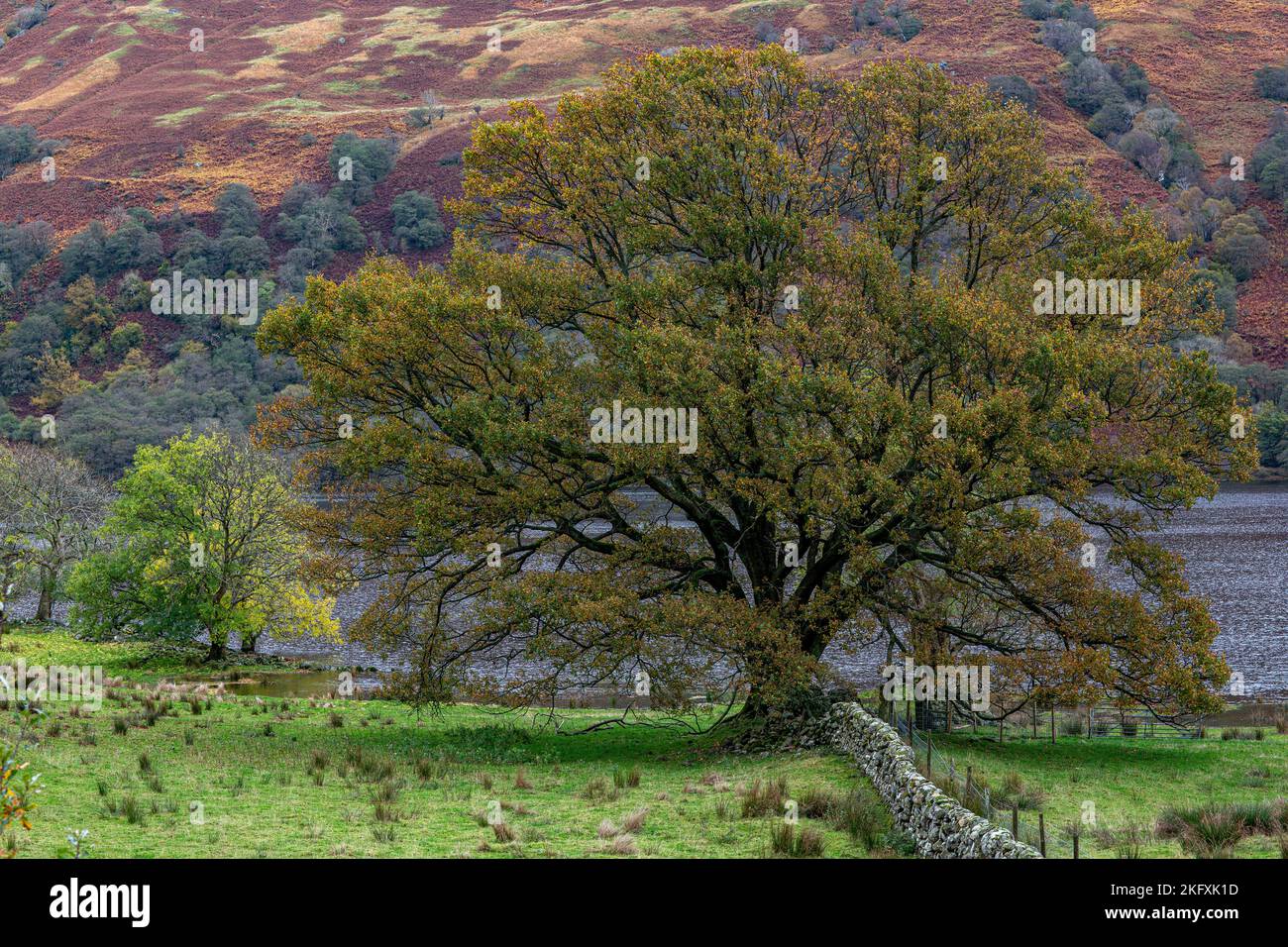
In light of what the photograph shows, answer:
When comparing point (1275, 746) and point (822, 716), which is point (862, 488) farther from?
point (1275, 746)

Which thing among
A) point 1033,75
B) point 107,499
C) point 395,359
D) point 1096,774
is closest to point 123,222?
point 107,499

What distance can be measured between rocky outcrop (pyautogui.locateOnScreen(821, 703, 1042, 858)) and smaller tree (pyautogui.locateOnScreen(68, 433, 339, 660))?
29076 mm

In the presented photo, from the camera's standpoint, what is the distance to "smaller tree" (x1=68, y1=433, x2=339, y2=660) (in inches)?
1788

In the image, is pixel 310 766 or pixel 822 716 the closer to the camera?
pixel 310 766

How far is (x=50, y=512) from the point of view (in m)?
56.2

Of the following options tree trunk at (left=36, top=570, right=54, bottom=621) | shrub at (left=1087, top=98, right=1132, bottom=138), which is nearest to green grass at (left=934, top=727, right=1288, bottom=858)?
tree trunk at (left=36, top=570, right=54, bottom=621)

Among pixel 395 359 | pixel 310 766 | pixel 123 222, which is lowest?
pixel 123 222

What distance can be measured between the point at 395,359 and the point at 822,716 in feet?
39.1

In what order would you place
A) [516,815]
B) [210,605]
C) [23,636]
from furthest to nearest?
1. [23,636]
2. [210,605]
3. [516,815]

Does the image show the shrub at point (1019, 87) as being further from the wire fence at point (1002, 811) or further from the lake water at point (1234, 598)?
the wire fence at point (1002, 811)

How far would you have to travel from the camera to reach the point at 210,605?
1784 inches

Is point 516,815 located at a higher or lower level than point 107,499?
higher

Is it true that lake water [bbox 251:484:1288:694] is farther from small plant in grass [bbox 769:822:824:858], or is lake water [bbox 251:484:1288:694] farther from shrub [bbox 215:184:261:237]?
shrub [bbox 215:184:261:237]

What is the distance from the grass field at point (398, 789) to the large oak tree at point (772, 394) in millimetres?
1967
